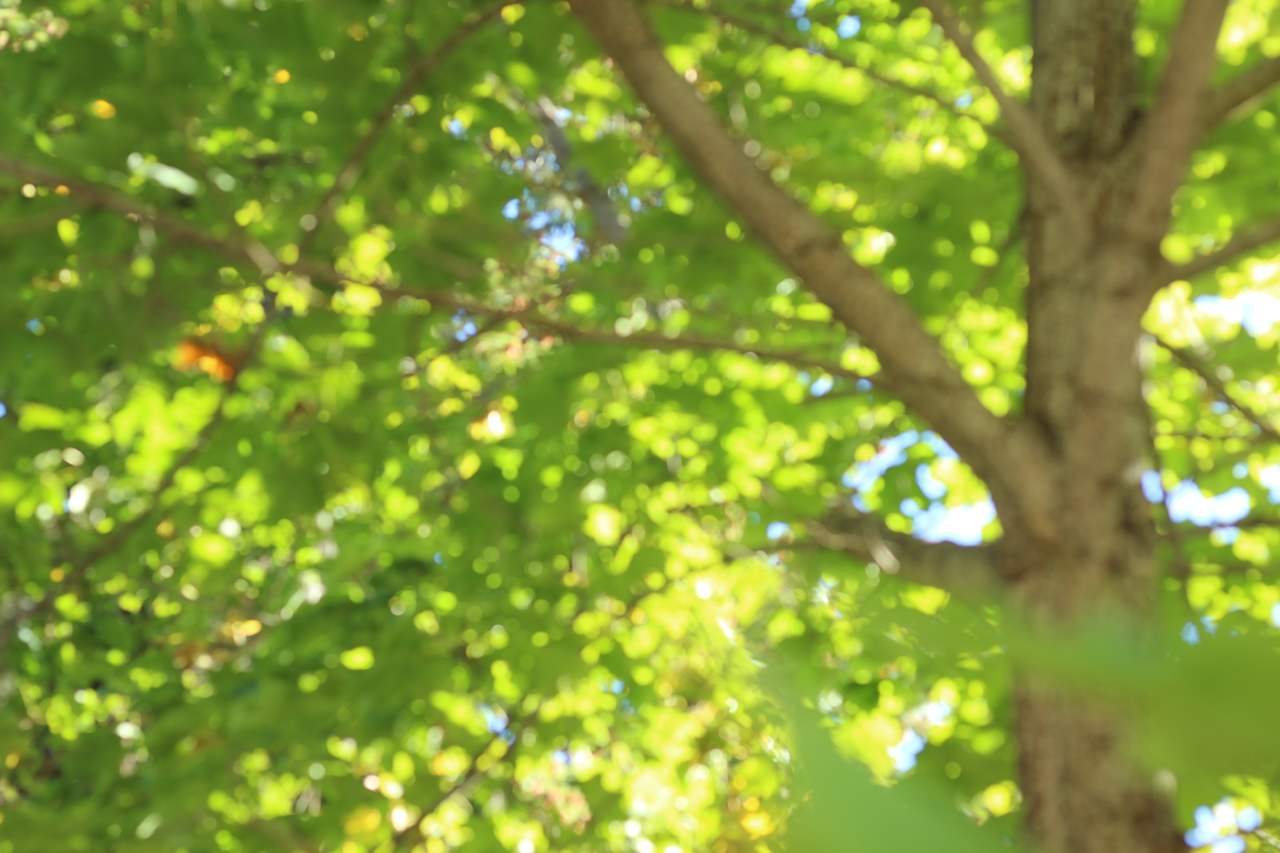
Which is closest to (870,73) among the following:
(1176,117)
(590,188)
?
(1176,117)

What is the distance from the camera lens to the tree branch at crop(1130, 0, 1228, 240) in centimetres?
148

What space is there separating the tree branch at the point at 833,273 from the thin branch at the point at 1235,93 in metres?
0.57

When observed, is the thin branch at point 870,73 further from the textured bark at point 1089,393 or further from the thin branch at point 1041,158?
the textured bark at point 1089,393

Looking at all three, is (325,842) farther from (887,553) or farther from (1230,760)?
(1230,760)

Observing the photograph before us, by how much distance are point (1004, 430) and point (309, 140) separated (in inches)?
57.5

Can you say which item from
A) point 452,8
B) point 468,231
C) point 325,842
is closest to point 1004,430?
point 468,231

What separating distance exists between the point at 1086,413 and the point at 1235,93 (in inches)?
23.4

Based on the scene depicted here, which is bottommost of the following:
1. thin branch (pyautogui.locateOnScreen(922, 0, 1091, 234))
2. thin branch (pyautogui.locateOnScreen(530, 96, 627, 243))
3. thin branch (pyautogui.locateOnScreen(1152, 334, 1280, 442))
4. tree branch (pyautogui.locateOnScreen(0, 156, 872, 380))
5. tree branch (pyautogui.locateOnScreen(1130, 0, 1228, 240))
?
thin branch (pyautogui.locateOnScreen(530, 96, 627, 243))

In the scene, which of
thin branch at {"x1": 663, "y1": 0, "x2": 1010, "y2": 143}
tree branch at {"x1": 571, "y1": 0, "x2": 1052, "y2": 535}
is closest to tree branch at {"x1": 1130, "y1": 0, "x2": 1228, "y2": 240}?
thin branch at {"x1": 663, "y1": 0, "x2": 1010, "y2": 143}

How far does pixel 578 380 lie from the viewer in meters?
2.64

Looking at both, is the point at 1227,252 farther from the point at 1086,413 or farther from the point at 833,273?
the point at 833,273

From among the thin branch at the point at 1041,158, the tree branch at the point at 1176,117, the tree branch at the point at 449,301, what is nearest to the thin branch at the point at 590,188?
the tree branch at the point at 449,301

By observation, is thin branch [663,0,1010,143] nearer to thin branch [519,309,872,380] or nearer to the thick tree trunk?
the thick tree trunk

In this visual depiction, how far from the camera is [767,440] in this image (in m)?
3.33
